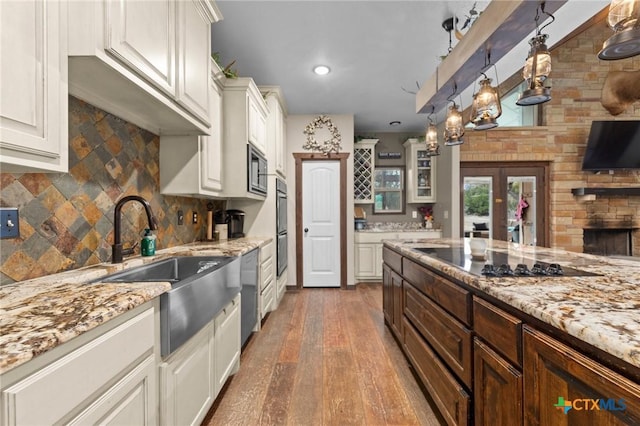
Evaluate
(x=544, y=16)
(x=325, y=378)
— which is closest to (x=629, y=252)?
(x=544, y=16)

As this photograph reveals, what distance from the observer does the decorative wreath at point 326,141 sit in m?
4.56

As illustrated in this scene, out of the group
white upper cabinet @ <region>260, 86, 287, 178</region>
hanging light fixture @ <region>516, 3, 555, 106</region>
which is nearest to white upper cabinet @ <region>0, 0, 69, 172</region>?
hanging light fixture @ <region>516, 3, 555, 106</region>

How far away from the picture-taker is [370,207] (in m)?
5.55

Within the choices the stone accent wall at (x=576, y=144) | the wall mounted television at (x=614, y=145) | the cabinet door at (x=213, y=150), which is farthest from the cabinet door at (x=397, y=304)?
the wall mounted television at (x=614, y=145)

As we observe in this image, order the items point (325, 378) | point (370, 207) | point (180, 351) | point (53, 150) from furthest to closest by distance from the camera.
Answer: point (370, 207) → point (325, 378) → point (180, 351) → point (53, 150)

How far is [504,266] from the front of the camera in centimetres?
137

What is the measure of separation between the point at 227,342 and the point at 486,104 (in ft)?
7.36

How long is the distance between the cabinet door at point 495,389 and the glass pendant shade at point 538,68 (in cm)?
132

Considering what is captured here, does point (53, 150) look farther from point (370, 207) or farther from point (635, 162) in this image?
point (635, 162)

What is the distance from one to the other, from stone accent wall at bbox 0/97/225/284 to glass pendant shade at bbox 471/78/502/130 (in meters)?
2.25

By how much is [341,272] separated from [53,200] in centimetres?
379

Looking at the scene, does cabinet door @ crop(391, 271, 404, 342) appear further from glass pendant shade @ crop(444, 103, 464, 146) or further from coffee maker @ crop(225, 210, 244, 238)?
coffee maker @ crop(225, 210, 244, 238)

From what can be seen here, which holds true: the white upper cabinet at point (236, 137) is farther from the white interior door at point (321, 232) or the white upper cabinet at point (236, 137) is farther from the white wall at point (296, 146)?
the white interior door at point (321, 232)

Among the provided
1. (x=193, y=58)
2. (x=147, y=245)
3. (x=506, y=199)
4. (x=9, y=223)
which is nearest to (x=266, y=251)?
(x=147, y=245)
